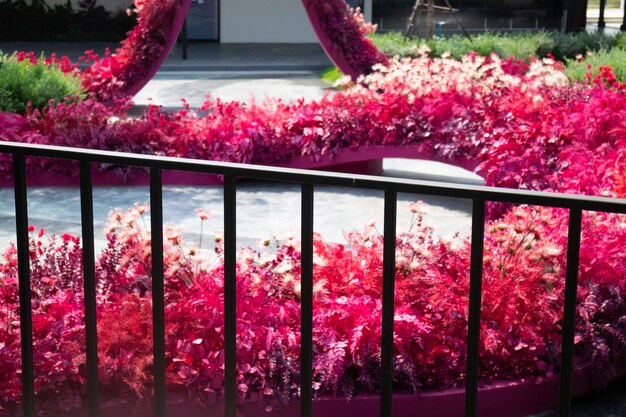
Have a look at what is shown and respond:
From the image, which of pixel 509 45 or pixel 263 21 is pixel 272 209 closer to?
pixel 509 45

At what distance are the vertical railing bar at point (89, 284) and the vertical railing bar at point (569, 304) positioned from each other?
123 centimetres

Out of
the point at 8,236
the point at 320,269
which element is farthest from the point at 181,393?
the point at 8,236

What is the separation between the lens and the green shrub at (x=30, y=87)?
11070 mm

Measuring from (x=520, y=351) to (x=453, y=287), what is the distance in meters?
0.42

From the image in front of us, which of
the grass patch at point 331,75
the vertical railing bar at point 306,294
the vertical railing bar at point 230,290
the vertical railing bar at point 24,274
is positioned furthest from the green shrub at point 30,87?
the vertical railing bar at point 306,294

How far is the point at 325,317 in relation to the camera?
4387 mm

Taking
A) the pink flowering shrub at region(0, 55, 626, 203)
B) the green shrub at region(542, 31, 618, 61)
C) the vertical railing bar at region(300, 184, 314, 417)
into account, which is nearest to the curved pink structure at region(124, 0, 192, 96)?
the pink flowering shrub at region(0, 55, 626, 203)

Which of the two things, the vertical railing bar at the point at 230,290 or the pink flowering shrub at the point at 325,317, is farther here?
the pink flowering shrub at the point at 325,317

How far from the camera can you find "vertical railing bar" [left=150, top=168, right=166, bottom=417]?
2492 millimetres

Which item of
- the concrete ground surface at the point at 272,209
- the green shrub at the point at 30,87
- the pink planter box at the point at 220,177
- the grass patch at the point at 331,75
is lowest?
the concrete ground surface at the point at 272,209

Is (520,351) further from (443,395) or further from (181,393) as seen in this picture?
(181,393)

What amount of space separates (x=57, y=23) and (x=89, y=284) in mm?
25805

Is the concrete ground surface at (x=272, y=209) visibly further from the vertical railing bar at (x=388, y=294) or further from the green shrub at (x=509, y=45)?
the green shrub at (x=509, y=45)

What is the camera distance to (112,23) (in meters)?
27.2
